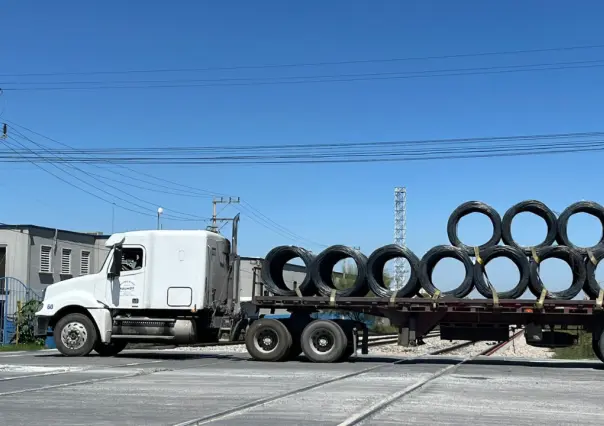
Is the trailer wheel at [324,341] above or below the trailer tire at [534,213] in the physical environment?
below

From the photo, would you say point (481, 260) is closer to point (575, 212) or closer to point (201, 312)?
point (575, 212)

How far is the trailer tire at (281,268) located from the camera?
775 inches

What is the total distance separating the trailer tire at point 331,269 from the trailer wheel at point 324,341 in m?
0.80

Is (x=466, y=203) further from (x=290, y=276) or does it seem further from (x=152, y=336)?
(x=290, y=276)

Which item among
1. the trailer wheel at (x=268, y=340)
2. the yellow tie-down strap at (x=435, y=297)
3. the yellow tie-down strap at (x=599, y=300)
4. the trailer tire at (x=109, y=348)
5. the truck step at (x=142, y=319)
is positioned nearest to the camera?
the yellow tie-down strap at (x=599, y=300)

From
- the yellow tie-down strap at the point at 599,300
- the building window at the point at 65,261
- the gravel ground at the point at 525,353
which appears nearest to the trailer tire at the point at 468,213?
the yellow tie-down strap at the point at 599,300

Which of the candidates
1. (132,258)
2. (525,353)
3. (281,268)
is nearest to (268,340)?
(281,268)

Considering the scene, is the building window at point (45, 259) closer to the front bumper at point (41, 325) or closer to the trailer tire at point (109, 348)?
the trailer tire at point (109, 348)

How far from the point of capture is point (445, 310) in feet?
60.4

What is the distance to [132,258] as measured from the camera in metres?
19.8

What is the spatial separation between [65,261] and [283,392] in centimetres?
3357

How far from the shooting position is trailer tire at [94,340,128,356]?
67.5 ft

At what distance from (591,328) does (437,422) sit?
9888 millimetres

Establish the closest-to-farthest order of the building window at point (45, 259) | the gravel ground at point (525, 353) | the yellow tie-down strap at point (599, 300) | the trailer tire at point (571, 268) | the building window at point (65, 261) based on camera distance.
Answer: the yellow tie-down strap at point (599, 300) < the trailer tire at point (571, 268) < the gravel ground at point (525, 353) < the building window at point (45, 259) < the building window at point (65, 261)
